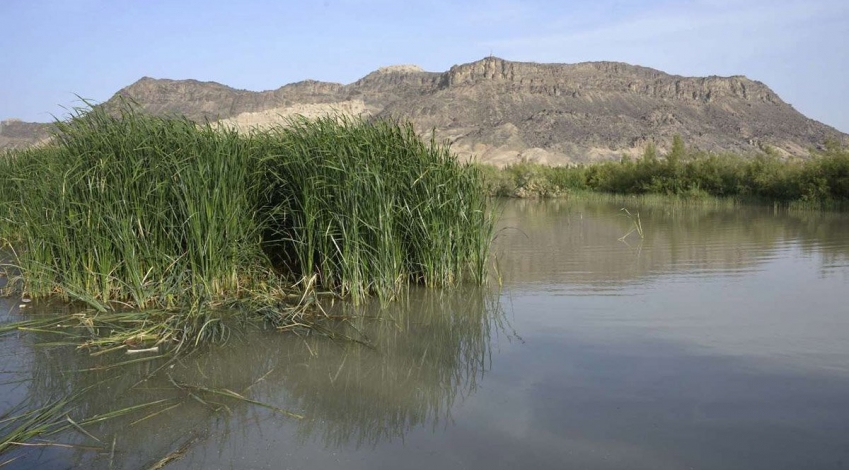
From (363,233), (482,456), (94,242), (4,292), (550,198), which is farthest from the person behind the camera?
(550,198)

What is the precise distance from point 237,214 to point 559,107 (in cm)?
6645

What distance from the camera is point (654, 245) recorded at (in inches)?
446

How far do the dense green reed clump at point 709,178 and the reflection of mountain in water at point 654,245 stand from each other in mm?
2095

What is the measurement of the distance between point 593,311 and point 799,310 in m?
1.94

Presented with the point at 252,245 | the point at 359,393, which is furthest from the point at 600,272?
the point at 359,393

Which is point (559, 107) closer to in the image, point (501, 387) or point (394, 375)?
point (394, 375)

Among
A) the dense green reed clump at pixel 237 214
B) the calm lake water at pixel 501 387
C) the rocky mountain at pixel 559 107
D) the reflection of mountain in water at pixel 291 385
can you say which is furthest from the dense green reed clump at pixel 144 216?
the rocky mountain at pixel 559 107

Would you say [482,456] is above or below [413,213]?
below

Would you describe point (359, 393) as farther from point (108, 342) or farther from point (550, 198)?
point (550, 198)

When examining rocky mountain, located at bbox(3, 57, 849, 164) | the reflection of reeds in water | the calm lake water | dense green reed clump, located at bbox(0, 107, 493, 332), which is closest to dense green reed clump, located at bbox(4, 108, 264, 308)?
dense green reed clump, located at bbox(0, 107, 493, 332)

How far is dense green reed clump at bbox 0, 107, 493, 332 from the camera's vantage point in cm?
619

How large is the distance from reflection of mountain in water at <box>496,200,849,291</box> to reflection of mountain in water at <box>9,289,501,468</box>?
2817 mm

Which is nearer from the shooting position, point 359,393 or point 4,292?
point 359,393

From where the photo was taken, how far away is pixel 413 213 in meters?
7.11
